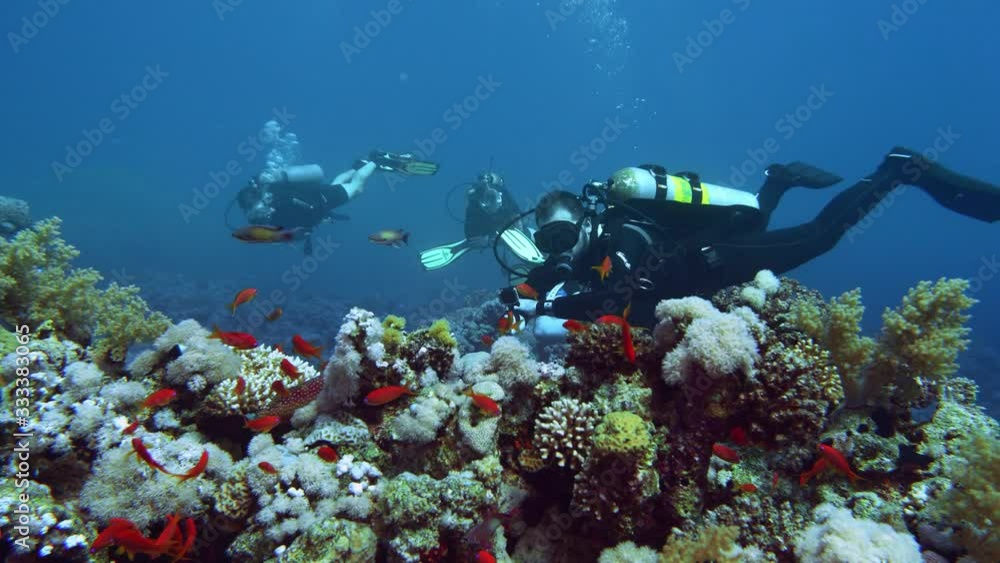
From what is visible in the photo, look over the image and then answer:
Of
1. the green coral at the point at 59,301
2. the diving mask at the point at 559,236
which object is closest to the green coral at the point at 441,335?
the diving mask at the point at 559,236

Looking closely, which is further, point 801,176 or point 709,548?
point 801,176

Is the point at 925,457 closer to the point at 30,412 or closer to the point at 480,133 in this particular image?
the point at 30,412

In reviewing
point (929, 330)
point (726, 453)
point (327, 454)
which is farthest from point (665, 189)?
point (327, 454)

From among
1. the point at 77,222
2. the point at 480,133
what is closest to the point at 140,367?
the point at 77,222

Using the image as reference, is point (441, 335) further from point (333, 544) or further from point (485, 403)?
point (333, 544)

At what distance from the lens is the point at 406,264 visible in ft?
137

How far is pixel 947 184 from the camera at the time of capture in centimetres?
709

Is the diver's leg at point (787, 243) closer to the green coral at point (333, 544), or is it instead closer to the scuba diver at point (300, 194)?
the green coral at point (333, 544)

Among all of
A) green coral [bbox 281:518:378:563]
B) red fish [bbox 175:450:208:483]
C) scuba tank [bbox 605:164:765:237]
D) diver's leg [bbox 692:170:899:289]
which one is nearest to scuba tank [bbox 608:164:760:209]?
scuba tank [bbox 605:164:765:237]

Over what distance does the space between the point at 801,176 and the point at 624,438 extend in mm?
7626

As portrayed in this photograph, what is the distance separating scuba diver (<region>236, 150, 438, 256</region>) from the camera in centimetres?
1287

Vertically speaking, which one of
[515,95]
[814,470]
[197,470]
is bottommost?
[197,470]

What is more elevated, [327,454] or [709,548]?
[709,548]

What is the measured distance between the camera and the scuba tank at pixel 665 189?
233 inches
